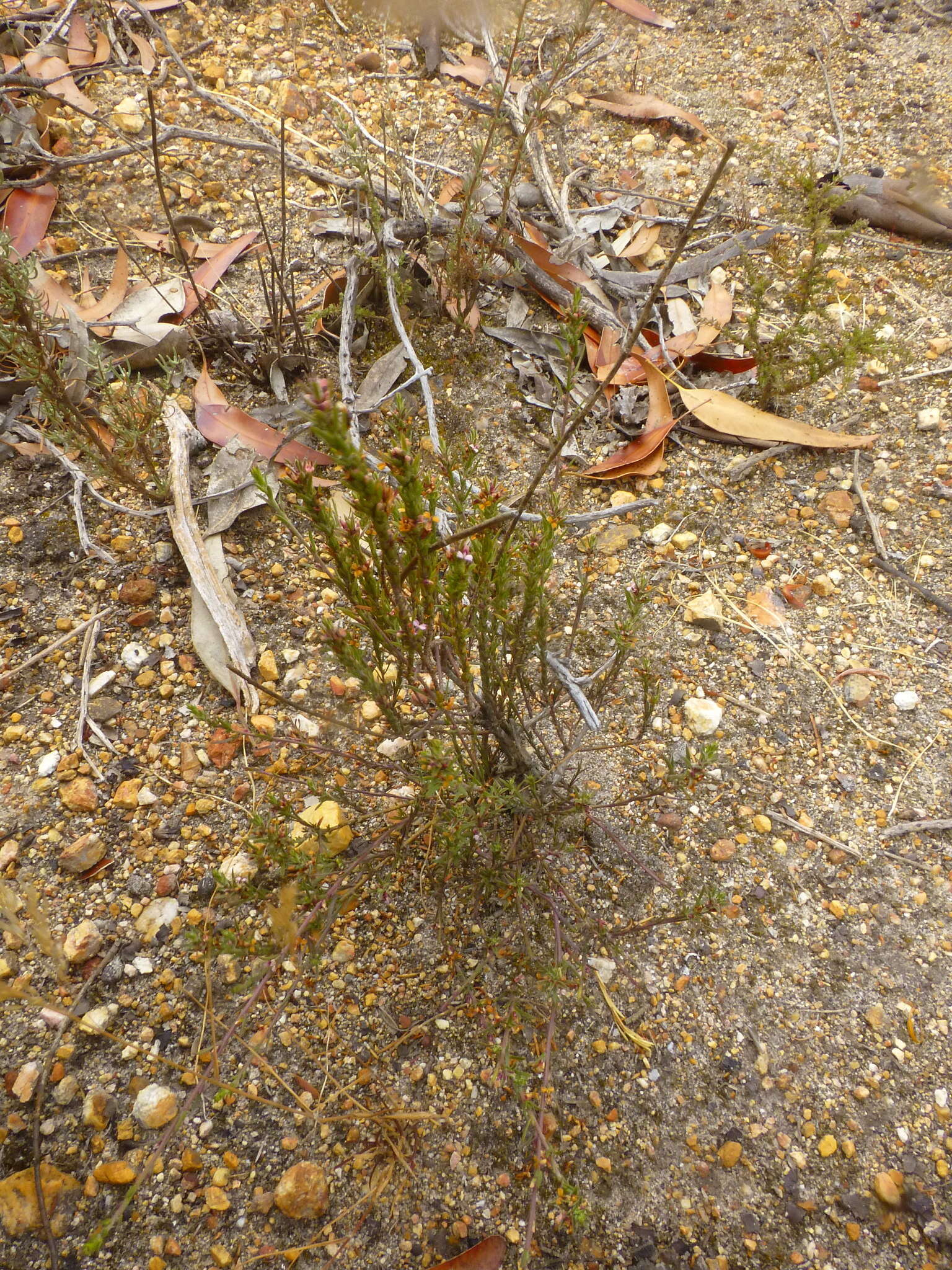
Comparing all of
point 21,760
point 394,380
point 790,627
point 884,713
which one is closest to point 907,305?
point 790,627

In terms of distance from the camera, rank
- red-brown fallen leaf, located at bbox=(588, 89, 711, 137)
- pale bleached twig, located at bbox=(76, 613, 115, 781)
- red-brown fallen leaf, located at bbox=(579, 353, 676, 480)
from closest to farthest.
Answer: pale bleached twig, located at bbox=(76, 613, 115, 781), red-brown fallen leaf, located at bbox=(579, 353, 676, 480), red-brown fallen leaf, located at bbox=(588, 89, 711, 137)

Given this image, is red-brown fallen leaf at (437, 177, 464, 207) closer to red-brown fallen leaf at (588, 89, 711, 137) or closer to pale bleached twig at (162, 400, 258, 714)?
red-brown fallen leaf at (588, 89, 711, 137)

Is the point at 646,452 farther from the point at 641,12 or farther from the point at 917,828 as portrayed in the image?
the point at 641,12

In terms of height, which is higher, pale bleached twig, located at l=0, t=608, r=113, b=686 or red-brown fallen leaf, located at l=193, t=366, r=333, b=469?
red-brown fallen leaf, located at l=193, t=366, r=333, b=469

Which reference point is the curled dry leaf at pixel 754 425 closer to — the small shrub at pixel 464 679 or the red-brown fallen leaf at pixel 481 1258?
the small shrub at pixel 464 679

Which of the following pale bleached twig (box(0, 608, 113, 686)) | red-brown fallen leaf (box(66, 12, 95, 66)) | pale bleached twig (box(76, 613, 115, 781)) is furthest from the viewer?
red-brown fallen leaf (box(66, 12, 95, 66))

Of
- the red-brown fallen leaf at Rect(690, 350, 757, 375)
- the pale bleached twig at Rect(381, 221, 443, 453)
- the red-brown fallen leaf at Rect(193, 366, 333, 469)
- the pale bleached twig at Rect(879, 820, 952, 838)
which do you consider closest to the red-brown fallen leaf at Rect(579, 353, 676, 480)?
the red-brown fallen leaf at Rect(690, 350, 757, 375)
